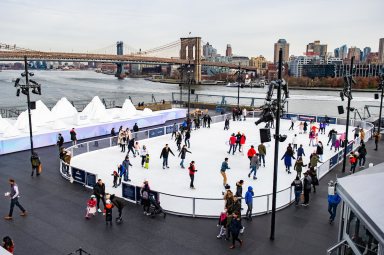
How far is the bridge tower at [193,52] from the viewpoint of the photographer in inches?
4365

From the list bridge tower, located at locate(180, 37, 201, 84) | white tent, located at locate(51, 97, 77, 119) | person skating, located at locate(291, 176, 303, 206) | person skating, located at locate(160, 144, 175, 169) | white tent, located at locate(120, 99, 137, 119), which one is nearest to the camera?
person skating, located at locate(291, 176, 303, 206)

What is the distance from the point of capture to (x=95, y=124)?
2731 cm

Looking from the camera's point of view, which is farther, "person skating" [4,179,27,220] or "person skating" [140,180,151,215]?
"person skating" [140,180,151,215]

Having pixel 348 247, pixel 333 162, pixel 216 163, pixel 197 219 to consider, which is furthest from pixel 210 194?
pixel 333 162

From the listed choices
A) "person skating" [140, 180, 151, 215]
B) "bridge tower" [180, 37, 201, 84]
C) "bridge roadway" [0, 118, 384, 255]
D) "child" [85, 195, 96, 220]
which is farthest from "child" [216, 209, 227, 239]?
"bridge tower" [180, 37, 201, 84]

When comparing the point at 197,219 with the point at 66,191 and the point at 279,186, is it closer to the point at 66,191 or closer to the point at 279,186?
the point at 279,186

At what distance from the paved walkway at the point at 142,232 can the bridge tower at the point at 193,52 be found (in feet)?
318

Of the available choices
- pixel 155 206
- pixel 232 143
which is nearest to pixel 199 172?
pixel 232 143

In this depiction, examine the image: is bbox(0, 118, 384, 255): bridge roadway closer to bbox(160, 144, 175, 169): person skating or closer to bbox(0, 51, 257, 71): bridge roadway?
bbox(160, 144, 175, 169): person skating

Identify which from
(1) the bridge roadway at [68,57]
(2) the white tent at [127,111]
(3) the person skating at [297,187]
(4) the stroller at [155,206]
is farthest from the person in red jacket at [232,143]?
(1) the bridge roadway at [68,57]

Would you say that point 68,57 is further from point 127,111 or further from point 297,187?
point 297,187

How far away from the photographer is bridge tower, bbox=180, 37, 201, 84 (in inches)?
4365

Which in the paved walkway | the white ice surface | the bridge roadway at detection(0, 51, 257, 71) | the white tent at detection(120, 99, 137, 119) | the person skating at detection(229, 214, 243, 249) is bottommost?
the paved walkway

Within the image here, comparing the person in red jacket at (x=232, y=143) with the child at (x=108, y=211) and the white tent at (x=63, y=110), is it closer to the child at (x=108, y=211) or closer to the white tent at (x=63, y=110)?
the child at (x=108, y=211)
